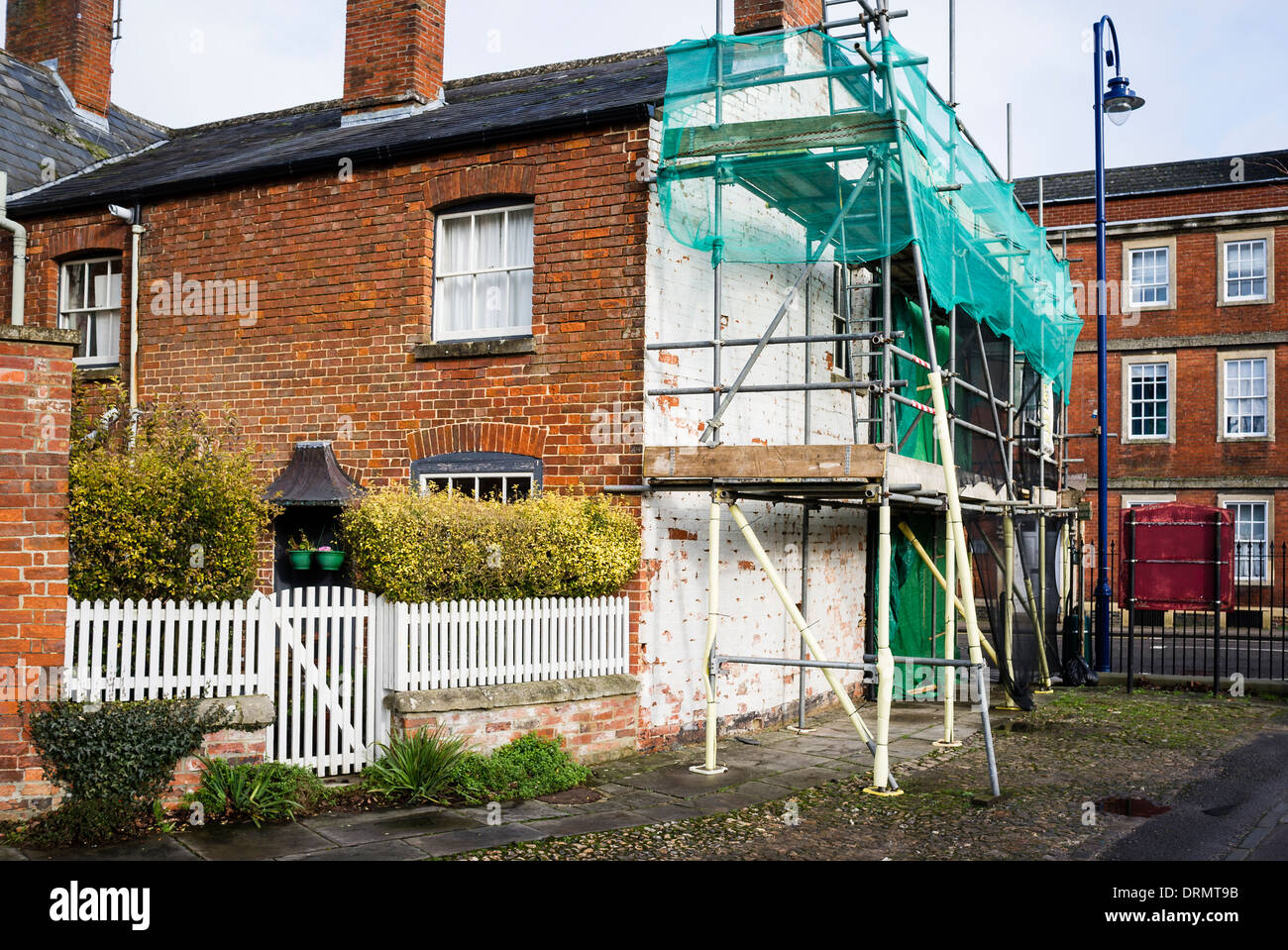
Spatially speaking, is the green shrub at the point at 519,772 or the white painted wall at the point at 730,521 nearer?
the green shrub at the point at 519,772

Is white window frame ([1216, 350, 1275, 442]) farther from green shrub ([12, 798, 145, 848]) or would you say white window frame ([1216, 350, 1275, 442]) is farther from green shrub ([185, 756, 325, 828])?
green shrub ([12, 798, 145, 848])

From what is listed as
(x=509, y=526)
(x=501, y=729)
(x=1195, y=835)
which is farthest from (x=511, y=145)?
(x=1195, y=835)

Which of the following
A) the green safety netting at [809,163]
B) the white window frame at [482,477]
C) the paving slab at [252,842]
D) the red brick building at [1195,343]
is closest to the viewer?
the paving slab at [252,842]

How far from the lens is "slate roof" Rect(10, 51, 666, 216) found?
1087 cm

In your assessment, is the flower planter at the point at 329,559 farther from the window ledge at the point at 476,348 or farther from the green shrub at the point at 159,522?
the green shrub at the point at 159,522

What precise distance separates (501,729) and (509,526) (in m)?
1.58

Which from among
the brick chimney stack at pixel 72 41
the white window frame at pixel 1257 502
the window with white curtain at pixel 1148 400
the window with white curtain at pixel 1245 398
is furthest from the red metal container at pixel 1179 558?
the brick chimney stack at pixel 72 41

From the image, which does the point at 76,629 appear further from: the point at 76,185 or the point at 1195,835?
the point at 76,185

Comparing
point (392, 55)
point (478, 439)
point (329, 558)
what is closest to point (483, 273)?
point (478, 439)

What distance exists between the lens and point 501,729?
8.73 meters

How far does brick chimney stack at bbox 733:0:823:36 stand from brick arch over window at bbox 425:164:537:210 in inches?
138

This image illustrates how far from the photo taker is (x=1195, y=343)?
27.6 m

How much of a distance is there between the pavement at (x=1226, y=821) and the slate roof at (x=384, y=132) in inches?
279

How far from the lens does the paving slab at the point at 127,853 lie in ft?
21.4
